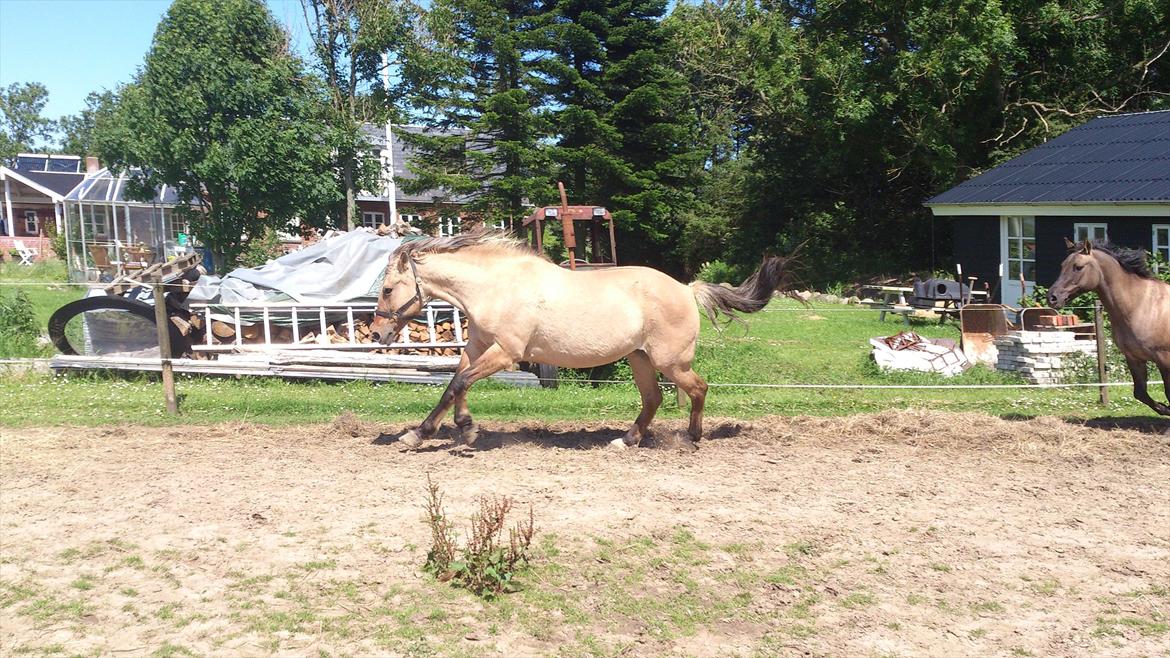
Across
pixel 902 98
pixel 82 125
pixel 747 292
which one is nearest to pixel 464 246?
pixel 747 292

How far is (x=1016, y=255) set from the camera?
803 inches

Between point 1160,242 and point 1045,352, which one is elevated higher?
point 1160,242

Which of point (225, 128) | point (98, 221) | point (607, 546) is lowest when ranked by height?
point (607, 546)

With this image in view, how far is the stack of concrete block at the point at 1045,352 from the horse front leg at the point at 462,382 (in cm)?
771

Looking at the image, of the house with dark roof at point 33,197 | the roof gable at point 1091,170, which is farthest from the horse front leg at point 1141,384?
the house with dark roof at point 33,197

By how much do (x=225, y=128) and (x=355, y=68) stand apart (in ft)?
16.4

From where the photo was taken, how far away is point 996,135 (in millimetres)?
25438

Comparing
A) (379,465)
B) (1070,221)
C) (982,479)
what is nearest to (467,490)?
(379,465)

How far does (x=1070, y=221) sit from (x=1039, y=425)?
10.8m

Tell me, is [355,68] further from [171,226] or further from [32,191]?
[32,191]

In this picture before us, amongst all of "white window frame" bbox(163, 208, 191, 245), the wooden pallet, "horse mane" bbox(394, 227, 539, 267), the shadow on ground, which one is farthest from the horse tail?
"white window frame" bbox(163, 208, 191, 245)

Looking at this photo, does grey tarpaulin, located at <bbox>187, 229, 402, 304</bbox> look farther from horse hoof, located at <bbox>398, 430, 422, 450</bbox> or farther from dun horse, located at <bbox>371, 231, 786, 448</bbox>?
horse hoof, located at <bbox>398, 430, 422, 450</bbox>

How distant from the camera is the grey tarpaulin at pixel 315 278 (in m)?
13.9

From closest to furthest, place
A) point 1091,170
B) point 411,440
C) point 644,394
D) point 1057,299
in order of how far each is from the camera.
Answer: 1. point 411,440
2. point 644,394
3. point 1057,299
4. point 1091,170
